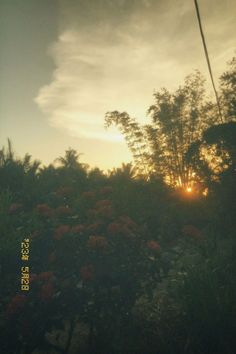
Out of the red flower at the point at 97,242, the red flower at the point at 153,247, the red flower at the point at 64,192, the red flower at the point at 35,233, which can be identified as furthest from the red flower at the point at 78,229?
the red flower at the point at 64,192

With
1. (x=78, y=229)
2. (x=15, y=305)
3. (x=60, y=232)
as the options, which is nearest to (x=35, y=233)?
(x=60, y=232)

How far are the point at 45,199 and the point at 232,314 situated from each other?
166 inches

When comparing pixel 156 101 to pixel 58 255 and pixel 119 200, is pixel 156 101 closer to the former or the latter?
pixel 119 200

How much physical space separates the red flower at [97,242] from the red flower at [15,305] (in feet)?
3.28

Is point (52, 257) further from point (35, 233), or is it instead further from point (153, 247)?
point (153, 247)

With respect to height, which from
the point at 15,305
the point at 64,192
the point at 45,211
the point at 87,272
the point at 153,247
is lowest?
the point at 15,305

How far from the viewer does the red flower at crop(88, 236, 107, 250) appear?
13.9 ft

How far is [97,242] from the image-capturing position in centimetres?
427

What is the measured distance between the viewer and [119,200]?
22.0 feet

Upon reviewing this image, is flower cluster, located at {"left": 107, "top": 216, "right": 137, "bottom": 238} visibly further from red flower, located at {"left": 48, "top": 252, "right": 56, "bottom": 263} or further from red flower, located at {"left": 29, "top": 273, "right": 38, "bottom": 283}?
red flower, located at {"left": 29, "top": 273, "right": 38, "bottom": 283}

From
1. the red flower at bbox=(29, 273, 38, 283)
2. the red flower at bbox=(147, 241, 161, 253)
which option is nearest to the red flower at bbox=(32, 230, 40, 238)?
the red flower at bbox=(29, 273, 38, 283)

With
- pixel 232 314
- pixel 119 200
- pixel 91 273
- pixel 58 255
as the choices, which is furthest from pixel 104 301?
pixel 119 200

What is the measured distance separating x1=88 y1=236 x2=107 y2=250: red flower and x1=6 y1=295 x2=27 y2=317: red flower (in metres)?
1.00

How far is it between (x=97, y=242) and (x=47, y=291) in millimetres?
832
